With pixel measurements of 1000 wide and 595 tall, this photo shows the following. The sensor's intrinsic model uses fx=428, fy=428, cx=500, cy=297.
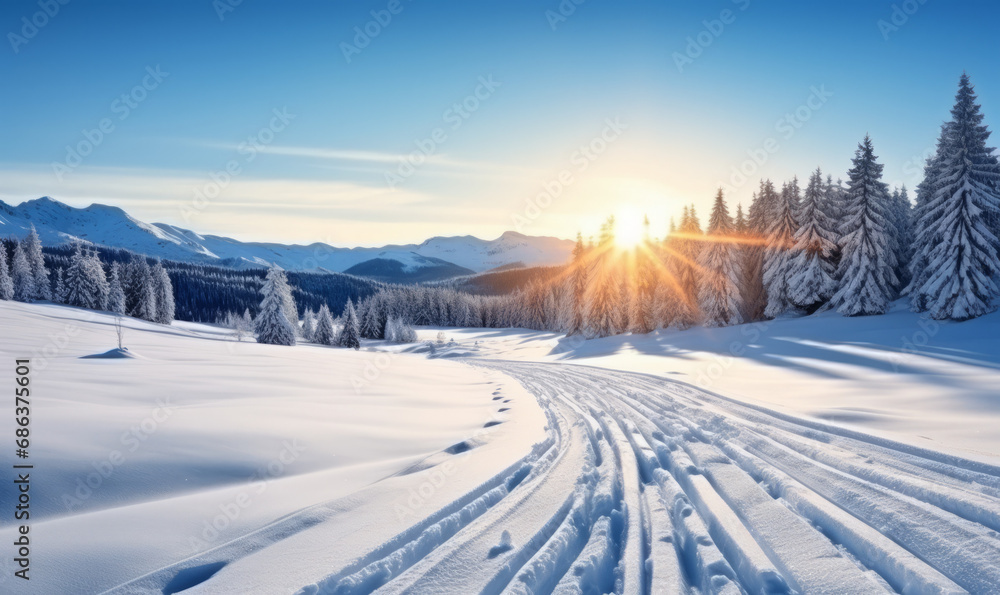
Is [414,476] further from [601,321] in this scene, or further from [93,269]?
[93,269]

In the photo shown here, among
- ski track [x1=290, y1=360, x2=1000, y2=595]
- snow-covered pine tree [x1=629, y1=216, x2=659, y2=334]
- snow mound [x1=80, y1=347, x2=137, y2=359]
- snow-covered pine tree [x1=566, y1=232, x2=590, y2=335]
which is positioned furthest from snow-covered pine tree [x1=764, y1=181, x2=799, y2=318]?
snow mound [x1=80, y1=347, x2=137, y2=359]

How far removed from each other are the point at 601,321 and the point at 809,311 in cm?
1733

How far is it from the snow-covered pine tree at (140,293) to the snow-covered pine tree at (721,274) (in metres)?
68.9

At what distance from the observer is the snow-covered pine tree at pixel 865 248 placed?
28.5 meters

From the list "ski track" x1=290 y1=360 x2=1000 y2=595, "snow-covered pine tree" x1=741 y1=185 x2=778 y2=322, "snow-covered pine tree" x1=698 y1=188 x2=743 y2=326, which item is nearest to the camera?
"ski track" x1=290 y1=360 x2=1000 y2=595

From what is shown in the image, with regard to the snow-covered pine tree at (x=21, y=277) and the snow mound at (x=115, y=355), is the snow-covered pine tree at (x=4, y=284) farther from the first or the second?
the snow mound at (x=115, y=355)

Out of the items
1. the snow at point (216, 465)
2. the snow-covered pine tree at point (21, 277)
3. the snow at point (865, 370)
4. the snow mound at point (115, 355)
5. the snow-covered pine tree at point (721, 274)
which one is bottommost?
the snow at point (865, 370)

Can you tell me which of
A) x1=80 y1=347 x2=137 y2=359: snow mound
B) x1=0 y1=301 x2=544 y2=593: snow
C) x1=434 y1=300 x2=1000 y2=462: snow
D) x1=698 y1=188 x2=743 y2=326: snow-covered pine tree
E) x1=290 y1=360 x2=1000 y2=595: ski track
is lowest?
x1=434 y1=300 x2=1000 y2=462: snow

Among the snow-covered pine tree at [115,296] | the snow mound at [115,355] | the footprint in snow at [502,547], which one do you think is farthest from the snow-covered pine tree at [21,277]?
the footprint in snow at [502,547]

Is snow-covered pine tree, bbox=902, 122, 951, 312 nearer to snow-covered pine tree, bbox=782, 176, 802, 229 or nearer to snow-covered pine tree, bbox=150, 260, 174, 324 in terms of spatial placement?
snow-covered pine tree, bbox=782, 176, 802, 229

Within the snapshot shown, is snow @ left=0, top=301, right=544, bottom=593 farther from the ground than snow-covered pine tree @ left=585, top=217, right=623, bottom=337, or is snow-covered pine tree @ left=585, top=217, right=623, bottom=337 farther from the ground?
snow-covered pine tree @ left=585, top=217, right=623, bottom=337

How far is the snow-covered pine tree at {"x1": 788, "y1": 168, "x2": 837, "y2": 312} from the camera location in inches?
1292

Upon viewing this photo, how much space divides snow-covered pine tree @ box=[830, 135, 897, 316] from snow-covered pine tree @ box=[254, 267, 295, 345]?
45.9 metres

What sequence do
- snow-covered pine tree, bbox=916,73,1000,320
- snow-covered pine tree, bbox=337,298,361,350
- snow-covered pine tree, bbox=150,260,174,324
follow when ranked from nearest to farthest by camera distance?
snow-covered pine tree, bbox=916,73,1000,320
snow-covered pine tree, bbox=337,298,361,350
snow-covered pine tree, bbox=150,260,174,324
